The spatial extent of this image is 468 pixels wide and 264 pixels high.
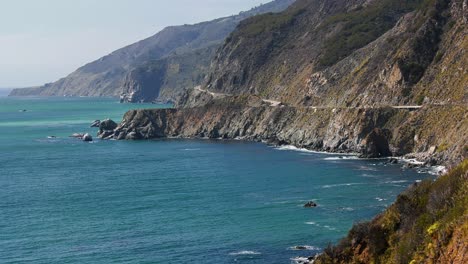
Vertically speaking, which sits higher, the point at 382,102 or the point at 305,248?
the point at 382,102

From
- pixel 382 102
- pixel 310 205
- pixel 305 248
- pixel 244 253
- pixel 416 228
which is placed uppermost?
pixel 382 102

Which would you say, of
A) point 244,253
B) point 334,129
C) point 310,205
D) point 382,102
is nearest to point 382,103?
point 382,102

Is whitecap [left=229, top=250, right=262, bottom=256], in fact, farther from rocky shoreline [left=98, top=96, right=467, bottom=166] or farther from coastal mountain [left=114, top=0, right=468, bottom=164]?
coastal mountain [left=114, top=0, right=468, bottom=164]

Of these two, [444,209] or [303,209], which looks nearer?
[444,209]

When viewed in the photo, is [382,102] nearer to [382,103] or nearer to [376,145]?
[382,103]

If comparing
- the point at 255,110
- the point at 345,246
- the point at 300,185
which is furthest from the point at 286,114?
the point at 345,246

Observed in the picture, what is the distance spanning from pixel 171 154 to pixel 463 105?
61.8 meters

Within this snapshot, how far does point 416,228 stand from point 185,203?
184ft

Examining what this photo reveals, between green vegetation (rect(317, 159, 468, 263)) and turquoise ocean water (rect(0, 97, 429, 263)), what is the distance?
1769 centimetres

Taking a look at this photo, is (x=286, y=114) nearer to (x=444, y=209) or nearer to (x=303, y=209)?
(x=303, y=209)

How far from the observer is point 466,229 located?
132ft

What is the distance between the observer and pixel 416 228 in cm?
4828

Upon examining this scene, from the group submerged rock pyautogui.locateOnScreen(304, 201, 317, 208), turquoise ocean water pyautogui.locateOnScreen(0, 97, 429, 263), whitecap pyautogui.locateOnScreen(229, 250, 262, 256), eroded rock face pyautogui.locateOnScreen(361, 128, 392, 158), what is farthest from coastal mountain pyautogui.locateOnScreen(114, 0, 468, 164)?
whitecap pyautogui.locateOnScreen(229, 250, 262, 256)

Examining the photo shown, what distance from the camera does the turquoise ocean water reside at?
76062mm
